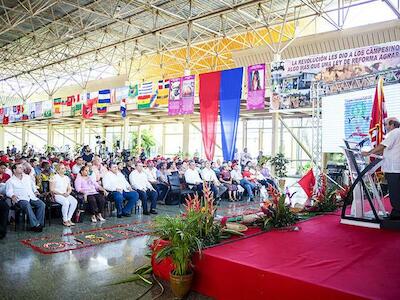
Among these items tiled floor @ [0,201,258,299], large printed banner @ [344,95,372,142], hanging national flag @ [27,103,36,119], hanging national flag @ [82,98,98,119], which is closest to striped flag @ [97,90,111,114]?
hanging national flag @ [82,98,98,119]

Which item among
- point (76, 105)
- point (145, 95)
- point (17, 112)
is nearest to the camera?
point (145, 95)

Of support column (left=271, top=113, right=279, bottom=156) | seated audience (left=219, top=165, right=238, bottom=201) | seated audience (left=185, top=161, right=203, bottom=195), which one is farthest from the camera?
support column (left=271, top=113, right=279, bottom=156)

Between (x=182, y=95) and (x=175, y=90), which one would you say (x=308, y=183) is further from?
(x=175, y=90)

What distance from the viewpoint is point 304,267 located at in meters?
2.47

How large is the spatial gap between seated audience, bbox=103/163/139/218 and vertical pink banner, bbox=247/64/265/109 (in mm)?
3866

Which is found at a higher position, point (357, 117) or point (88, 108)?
point (88, 108)

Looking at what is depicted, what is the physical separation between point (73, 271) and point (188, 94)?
755 centimetres

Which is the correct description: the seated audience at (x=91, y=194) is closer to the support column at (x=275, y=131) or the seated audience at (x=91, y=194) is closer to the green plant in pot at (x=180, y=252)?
the green plant in pot at (x=180, y=252)

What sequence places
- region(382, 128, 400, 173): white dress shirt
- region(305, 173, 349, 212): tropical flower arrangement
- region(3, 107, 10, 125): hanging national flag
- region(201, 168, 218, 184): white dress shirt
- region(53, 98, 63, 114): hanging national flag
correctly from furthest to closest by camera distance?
region(3, 107, 10, 125): hanging national flag < region(53, 98, 63, 114): hanging national flag < region(201, 168, 218, 184): white dress shirt < region(305, 173, 349, 212): tropical flower arrangement < region(382, 128, 400, 173): white dress shirt

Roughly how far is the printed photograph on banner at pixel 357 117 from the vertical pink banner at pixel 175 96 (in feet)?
18.0

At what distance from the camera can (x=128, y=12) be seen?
11.8m

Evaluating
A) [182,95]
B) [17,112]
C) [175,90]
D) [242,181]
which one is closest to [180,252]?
[242,181]

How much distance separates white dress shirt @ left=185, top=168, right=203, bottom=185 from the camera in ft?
26.7

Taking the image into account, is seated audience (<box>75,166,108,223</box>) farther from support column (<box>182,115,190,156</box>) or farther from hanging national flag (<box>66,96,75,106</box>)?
hanging national flag (<box>66,96,75,106</box>)
